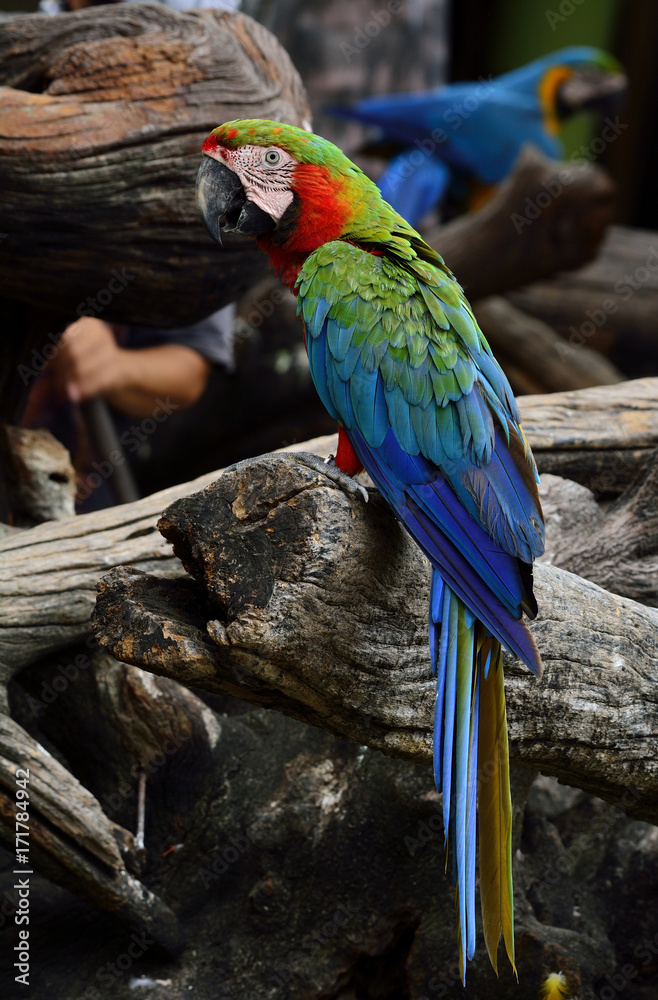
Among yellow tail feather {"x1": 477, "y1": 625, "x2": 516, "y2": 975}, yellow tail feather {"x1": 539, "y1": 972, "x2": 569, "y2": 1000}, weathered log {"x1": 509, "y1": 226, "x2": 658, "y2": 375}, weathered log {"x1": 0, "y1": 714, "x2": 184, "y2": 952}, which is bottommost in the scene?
yellow tail feather {"x1": 539, "y1": 972, "x2": 569, "y2": 1000}

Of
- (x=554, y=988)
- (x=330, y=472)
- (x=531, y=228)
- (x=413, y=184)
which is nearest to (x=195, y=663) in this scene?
(x=330, y=472)

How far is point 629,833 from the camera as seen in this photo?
1.72 meters

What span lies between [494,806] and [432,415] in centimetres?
50

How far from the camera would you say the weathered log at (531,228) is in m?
3.12

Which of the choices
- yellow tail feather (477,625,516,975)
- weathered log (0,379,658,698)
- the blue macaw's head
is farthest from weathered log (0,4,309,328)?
the blue macaw's head

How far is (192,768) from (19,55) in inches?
57.5

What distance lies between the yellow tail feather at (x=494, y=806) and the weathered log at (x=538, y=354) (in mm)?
2938

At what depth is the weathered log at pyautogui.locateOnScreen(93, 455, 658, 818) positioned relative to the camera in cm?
94

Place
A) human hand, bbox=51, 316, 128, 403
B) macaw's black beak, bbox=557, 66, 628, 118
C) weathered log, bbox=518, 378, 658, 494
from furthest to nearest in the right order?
macaw's black beak, bbox=557, 66, 628, 118, human hand, bbox=51, 316, 128, 403, weathered log, bbox=518, 378, 658, 494

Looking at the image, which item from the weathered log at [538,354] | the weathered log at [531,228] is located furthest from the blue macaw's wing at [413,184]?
the weathered log at [538,354]

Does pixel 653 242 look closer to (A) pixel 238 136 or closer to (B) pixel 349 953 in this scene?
(A) pixel 238 136

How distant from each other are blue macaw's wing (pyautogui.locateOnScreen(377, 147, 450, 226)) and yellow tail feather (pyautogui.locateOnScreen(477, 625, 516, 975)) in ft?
10.5

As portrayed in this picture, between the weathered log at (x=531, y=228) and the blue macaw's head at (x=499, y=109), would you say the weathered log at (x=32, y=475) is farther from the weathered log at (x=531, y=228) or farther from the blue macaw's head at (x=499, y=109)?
the blue macaw's head at (x=499, y=109)

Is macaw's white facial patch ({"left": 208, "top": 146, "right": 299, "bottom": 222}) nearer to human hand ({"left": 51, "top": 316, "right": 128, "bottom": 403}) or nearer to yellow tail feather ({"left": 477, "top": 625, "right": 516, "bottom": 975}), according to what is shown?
yellow tail feather ({"left": 477, "top": 625, "right": 516, "bottom": 975})
